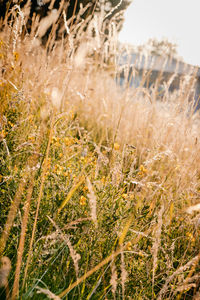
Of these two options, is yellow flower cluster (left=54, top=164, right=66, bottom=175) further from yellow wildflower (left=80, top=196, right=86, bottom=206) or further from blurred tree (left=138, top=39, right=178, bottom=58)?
blurred tree (left=138, top=39, right=178, bottom=58)

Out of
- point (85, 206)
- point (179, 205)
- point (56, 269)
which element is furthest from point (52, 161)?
point (179, 205)

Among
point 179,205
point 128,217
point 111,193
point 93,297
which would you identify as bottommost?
point 93,297

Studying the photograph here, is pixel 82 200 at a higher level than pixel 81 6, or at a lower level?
lower

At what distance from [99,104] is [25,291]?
8.08 ft

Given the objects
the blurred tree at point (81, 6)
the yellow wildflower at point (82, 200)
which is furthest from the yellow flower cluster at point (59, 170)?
the blurred tree at point (81, 6)

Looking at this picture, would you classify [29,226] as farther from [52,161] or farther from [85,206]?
[52,161]

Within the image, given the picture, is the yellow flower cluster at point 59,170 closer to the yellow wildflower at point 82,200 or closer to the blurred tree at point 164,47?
the yellow wildflower at point 82,200

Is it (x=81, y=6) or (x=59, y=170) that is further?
(x=81, y=6)

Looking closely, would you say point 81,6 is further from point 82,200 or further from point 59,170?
Answer: point 82,200

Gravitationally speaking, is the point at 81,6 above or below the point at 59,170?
above

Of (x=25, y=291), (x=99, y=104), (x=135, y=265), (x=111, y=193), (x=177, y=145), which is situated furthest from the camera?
(x=99, y=104)

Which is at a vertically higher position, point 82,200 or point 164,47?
point 164,47

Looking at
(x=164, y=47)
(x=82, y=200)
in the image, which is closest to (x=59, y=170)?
(x=82, y=200)

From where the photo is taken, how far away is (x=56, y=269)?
3.05 feet
